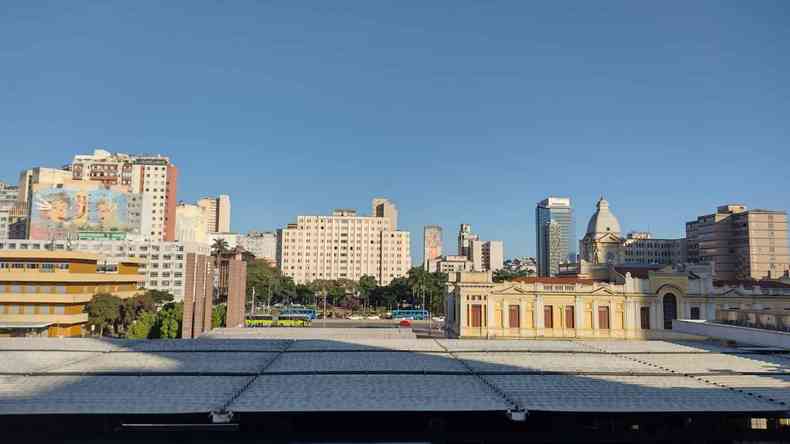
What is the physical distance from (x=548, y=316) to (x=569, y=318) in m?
2.11

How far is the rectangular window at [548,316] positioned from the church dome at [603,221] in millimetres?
26155

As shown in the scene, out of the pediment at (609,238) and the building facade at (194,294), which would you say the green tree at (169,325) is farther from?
the pediment at (609,238)

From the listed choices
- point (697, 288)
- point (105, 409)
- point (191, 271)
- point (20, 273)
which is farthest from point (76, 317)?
point (697, 288)

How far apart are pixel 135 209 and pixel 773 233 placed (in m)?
167

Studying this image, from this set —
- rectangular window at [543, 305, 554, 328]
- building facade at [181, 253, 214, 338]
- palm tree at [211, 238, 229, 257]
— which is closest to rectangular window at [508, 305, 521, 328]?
rectangular window at [543, 305, 554, 328]

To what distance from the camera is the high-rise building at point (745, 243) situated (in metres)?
146

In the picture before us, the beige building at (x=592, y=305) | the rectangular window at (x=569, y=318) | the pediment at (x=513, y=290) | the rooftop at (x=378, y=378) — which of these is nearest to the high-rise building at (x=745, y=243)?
the beige building at (x=592, y=305)

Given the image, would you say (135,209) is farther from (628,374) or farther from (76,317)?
(628,374)

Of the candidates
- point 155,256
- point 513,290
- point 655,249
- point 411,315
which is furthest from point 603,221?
point 655,249

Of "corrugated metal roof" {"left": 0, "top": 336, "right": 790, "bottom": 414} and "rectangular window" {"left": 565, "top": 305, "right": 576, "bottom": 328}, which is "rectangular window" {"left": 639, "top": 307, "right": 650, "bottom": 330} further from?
"corrugated metal roof" {"left": 0, "top": 336, "right": 790, "bottom": 414}

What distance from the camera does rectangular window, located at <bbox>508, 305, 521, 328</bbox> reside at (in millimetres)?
56438

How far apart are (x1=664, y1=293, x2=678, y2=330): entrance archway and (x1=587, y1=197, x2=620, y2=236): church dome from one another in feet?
71.4

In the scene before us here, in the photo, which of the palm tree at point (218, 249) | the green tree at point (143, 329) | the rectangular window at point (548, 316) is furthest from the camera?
the palm tree at point (218, 249)

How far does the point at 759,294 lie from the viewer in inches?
2247
